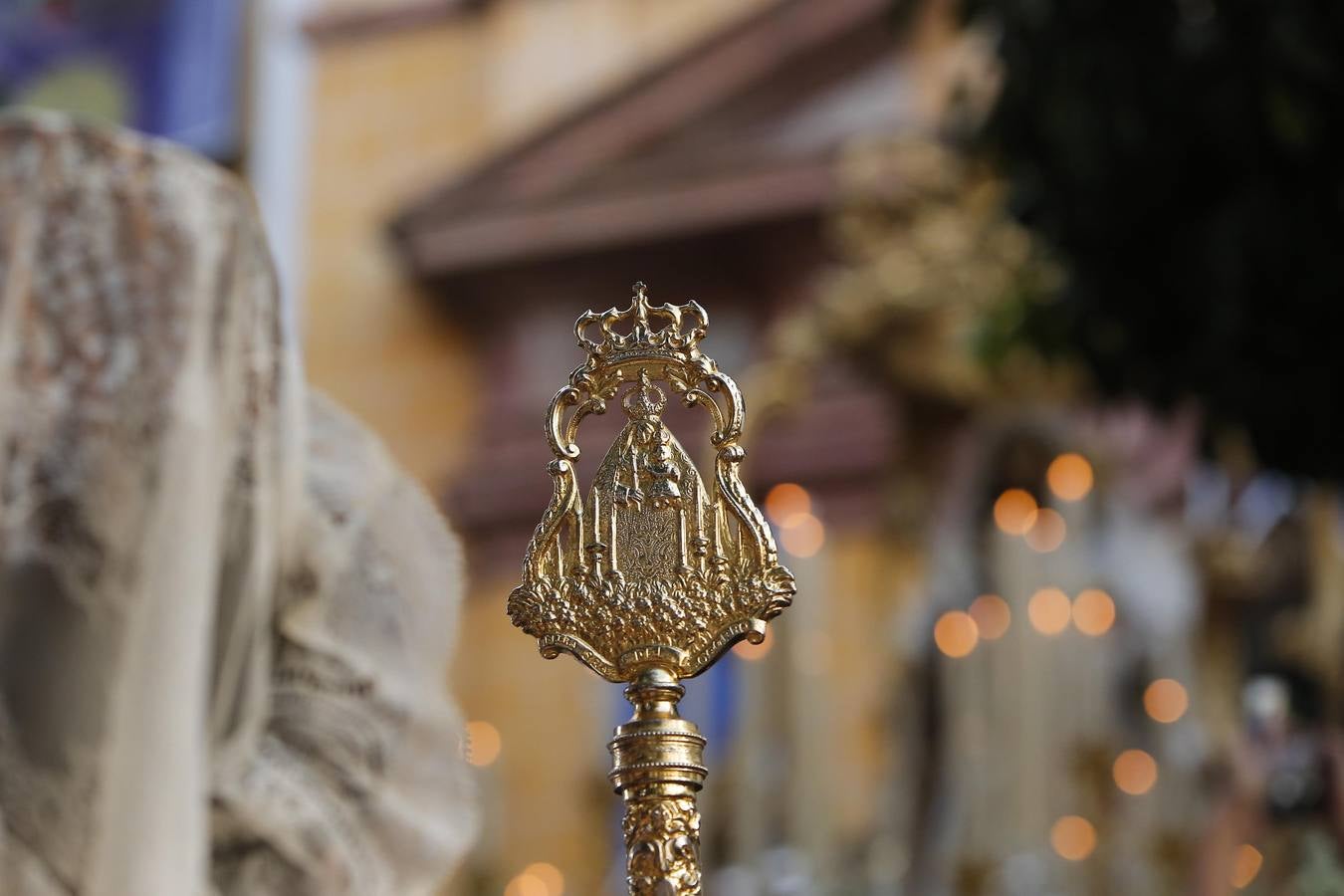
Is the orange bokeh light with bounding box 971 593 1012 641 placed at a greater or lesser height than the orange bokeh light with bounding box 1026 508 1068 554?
lesser

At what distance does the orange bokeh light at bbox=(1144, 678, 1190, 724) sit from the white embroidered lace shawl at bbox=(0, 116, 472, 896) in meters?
3.94

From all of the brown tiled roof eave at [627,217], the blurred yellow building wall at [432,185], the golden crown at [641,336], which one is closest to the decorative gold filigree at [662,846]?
the golden crown at [641,336]

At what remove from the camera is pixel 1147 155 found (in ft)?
12.0

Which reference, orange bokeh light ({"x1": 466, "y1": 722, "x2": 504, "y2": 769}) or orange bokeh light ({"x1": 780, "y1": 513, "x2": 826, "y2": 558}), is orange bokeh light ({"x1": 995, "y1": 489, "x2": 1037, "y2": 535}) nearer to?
orange bokeh light ({"x1": 780, "y1": 513, "x2": 826, "y2": 558})

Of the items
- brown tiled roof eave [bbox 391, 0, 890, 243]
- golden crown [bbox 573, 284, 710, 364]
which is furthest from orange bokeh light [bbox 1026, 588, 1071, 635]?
golden crown [bbox 573, 284, 710, 364]

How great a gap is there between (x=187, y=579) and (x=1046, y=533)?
432 cm

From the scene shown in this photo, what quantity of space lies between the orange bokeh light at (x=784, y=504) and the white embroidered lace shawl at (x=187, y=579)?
3.66 meters

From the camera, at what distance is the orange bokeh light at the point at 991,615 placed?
5227 mm

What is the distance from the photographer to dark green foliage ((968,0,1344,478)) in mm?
3486

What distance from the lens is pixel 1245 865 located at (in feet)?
13.2

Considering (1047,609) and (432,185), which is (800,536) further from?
(432,185)

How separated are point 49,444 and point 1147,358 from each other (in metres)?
2.64

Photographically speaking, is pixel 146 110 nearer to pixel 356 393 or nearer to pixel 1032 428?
pixel 356 393

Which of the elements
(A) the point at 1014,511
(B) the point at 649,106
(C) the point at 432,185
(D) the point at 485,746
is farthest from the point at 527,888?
(C) the point at 432,185
